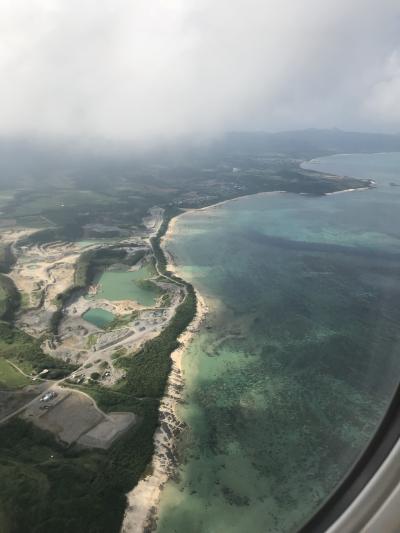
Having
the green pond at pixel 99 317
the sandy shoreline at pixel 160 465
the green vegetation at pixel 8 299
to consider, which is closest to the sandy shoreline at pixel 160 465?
the sandy shoreline at pixel 160 465

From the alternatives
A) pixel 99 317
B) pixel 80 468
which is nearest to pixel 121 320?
pixel 99 317

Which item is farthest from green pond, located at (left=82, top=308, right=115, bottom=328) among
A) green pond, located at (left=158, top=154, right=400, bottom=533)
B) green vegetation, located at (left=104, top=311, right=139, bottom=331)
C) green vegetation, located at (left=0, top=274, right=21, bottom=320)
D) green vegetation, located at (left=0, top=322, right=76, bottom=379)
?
green pond, located at (left=158, top=154, right=400, bottom=533)

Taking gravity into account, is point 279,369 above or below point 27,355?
above

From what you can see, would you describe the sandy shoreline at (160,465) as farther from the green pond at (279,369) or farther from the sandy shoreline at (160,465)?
the green pond at (279,369)

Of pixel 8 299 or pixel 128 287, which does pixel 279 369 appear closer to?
pixel 128 287

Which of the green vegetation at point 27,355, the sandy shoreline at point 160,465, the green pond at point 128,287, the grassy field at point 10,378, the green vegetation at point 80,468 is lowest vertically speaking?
the green pond at point 128,287

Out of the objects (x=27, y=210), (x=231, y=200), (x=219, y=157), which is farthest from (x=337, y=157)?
(x=27, y=210)
